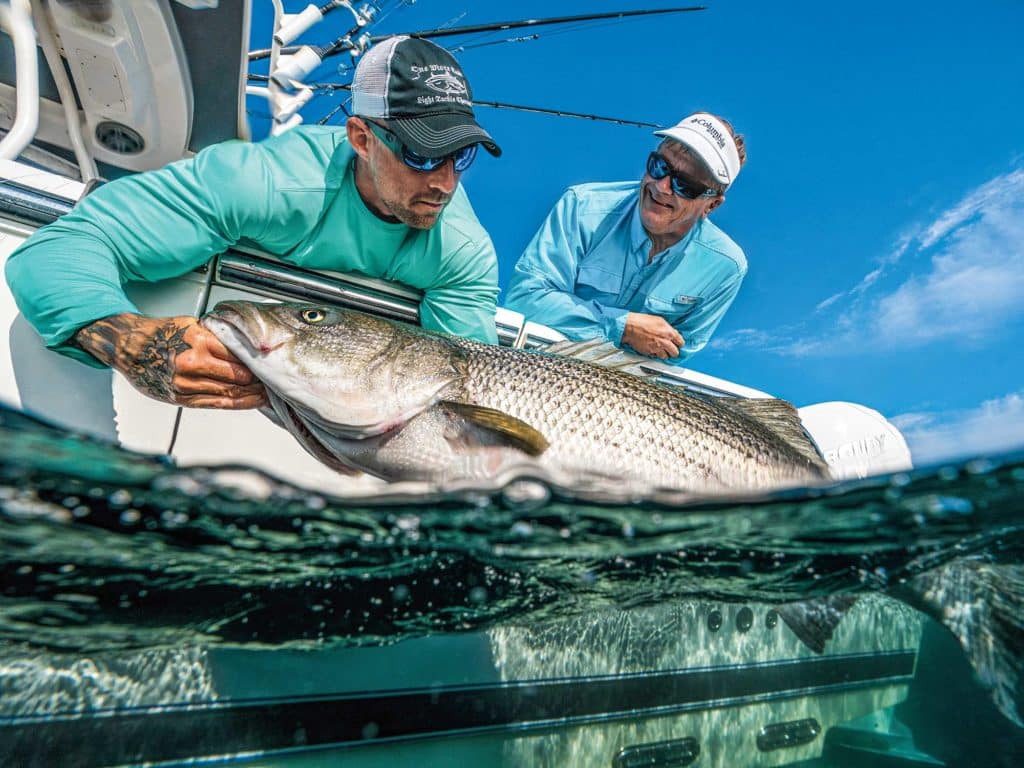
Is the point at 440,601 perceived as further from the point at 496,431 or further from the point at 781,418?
the point at 781,418

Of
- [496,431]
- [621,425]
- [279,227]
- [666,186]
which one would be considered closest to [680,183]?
[666,186]

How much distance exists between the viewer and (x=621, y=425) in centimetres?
194

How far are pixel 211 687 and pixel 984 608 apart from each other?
2568 millimetres

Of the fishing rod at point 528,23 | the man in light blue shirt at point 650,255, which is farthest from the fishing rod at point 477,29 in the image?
the man in light blue shirt at point 650,255

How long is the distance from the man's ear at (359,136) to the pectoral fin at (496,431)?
1159 mm

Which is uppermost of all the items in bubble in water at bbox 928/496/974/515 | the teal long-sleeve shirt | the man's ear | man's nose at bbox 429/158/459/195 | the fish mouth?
the man's ear

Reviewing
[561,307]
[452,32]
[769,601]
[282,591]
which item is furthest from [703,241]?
[452,32]

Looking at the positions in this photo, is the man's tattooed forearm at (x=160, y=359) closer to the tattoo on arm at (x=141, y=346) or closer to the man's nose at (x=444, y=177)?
the tattoo on arm at (x=141, y=346)

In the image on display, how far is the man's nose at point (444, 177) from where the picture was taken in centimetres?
231

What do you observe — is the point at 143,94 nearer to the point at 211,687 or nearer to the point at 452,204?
the point at 452,204

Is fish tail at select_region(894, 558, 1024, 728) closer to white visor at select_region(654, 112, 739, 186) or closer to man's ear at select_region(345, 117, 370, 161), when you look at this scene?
white visor at select_region(654, 112, 739, 186)

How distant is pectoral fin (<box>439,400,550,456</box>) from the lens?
5.78ft

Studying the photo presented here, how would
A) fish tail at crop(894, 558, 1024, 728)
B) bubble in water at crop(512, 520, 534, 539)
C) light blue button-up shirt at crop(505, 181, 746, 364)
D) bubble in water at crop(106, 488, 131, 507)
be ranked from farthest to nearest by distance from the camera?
light blue button-up shirt at crop(505, 181, 746, 364)
fish tail at crop(894, 558, 1024, 728)
bubble in water at crop(512, 520, 534, 539)
bubble in water at crop(106, 488, 131, 507)

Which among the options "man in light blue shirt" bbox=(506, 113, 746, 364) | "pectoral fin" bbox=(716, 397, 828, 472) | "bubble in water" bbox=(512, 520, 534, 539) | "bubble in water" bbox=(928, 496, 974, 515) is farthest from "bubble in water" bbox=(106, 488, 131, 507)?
"man in light blue shirt" bbox=(506, 113, 746, 364)
